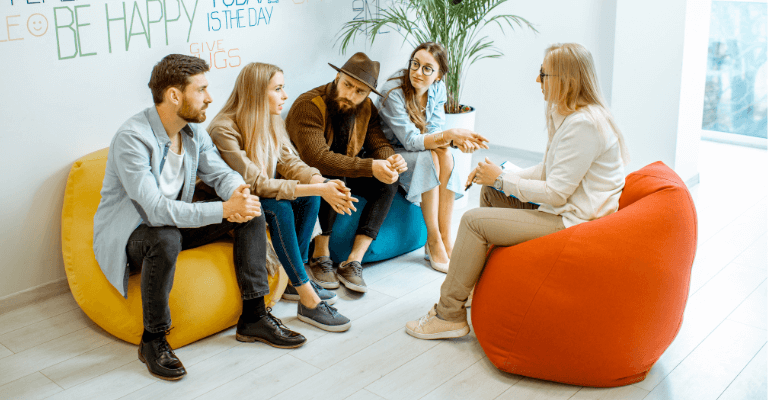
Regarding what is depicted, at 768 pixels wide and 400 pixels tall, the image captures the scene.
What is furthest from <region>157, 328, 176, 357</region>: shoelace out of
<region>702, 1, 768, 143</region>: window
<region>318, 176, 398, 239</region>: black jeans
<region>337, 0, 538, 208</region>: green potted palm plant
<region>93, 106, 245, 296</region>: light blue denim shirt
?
<region>702, 1, 768, 143</region>: window

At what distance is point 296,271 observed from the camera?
2.74m

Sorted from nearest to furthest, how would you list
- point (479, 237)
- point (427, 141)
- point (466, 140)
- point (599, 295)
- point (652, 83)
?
point (599, 295) → point (479, 237) → point (466, 140) → point (427, 141) → point (652, 83)

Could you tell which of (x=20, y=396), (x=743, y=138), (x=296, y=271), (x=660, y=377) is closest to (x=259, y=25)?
(x=296, y=271)

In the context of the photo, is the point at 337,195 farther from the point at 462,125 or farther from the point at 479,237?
the point at 462,125

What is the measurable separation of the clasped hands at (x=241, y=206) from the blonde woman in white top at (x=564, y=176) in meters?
0.74

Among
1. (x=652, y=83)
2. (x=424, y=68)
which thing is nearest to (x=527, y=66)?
(x=652, y=83)

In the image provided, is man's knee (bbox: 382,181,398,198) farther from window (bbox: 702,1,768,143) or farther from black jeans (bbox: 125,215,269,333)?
window (bbox: 702,1,768,143)

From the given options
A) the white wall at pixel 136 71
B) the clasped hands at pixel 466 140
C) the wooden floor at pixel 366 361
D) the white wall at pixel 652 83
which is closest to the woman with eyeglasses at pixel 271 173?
the wooden floor at pixel 366 361

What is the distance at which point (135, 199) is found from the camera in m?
2.34

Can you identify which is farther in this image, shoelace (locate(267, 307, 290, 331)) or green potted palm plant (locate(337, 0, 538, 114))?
green potted palm plant (locate(337, 0, 538, 114))

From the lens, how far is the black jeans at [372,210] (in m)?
3.18

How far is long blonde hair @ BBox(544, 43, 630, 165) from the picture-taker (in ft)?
7.77

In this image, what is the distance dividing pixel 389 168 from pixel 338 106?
385 millimetres

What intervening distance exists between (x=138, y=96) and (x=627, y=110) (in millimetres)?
3033
